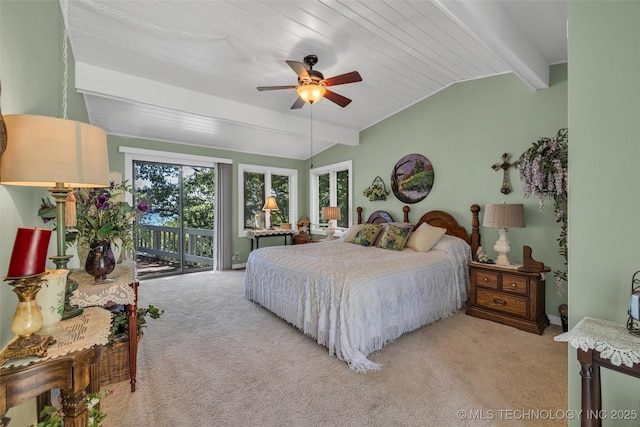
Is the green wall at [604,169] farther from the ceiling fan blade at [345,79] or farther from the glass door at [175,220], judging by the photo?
the glass door at [175,220]

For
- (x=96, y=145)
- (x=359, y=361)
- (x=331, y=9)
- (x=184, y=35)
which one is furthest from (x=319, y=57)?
(x=359, y=361)

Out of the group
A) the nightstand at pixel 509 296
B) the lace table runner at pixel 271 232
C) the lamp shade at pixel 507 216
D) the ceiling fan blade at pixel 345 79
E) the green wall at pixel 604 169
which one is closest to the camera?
the green wall at pixel 604 169

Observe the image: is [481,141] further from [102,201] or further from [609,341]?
[102,201]

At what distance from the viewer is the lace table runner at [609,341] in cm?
107

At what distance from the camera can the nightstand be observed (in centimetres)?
290

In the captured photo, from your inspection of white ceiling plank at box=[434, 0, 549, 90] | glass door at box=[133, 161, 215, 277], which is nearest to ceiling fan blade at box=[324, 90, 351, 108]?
white ceiling plank at box=[434, 0, 549, 90]

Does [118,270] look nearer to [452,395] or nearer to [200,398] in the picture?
[200,398]

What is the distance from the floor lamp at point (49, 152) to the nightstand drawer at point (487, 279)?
3569 millimetres

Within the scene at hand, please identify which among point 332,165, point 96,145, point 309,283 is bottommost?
point 309,283

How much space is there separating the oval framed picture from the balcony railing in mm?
3771

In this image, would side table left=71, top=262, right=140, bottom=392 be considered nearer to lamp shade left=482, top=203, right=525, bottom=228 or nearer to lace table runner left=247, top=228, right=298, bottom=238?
lamp shade left=482, top=203, right=525, bottom=228

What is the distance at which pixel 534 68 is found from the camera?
9.41ft

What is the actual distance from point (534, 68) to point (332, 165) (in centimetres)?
370

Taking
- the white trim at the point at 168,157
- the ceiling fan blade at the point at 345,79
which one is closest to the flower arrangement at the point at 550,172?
the ceiling fan blade at the point at 345,79
